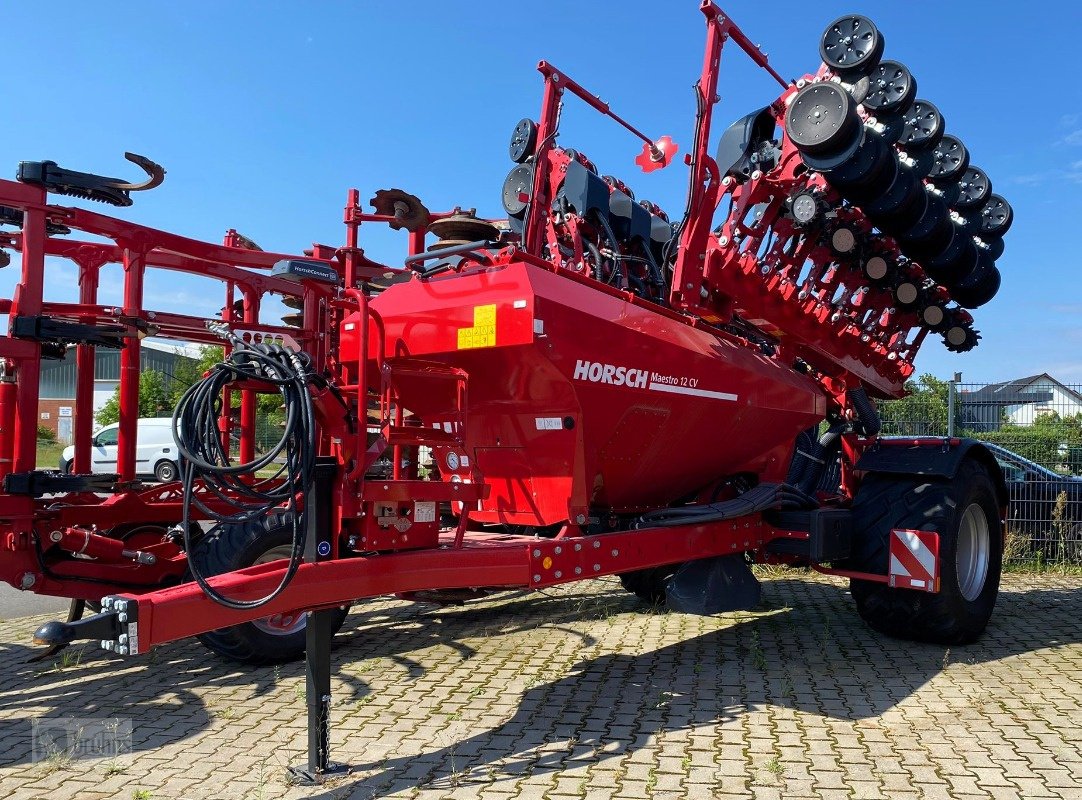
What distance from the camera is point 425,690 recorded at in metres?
4.61

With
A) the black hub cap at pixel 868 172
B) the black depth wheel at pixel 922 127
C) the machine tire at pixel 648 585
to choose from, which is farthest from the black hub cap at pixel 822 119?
the machine tire at pixel 648 585

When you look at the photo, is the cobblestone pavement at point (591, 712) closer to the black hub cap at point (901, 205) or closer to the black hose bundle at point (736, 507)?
the black hose bundle at point (736, 507)

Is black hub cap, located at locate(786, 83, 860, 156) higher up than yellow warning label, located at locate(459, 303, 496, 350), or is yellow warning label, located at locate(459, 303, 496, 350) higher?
black hub cap, located at locate(786, 83, 860, 156)

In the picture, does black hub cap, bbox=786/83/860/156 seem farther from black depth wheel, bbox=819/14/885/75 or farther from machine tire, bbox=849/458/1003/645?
machine tire, bbox=849/458/1003/645

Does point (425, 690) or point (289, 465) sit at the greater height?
point (289, 465)

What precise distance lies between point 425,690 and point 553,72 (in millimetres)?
3947

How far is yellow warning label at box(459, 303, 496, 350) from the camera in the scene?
163 inches

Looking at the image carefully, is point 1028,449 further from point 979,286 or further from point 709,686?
point 709,686

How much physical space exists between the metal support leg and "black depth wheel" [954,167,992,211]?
5964 mm

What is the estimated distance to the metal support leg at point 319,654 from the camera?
3395 millimetres

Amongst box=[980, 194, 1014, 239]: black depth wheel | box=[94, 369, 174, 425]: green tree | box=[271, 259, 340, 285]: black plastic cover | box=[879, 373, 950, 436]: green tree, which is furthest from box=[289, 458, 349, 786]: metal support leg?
box=[94, 369, 174, 425]: green tree

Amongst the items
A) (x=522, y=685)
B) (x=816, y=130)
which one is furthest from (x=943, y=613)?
(x=816, y=130)

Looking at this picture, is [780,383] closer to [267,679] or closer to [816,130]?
[816,130]

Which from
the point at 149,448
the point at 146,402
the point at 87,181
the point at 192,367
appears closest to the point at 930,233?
the point at 87,181
